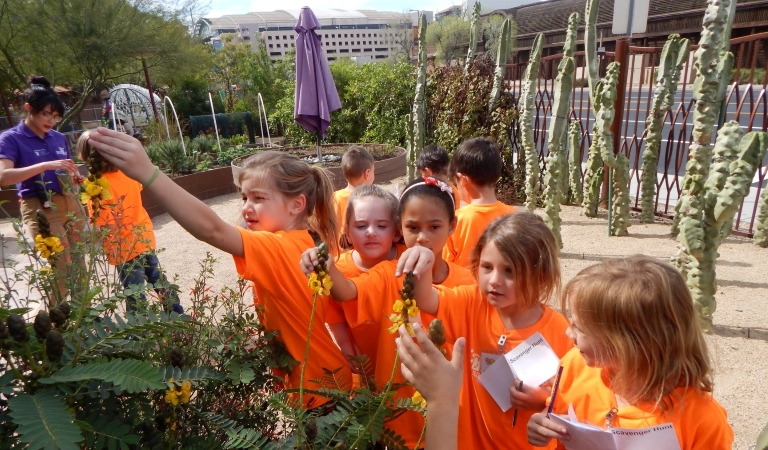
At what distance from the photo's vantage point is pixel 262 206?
190 centimetres

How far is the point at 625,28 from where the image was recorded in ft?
21.0

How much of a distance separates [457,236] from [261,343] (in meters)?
1.65

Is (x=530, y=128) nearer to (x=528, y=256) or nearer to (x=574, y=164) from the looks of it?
(x=574, y=164)

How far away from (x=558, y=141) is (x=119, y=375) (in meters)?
5.70

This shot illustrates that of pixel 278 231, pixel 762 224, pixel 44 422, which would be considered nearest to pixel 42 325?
pixel 44 422

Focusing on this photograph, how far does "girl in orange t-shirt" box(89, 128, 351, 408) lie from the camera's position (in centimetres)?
146

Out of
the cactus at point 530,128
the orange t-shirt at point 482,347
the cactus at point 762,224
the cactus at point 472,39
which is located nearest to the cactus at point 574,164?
the cactus at point 530,128

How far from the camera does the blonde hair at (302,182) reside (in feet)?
6.34

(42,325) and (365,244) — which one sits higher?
(42,325)

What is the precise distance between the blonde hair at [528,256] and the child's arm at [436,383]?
78 centimetres

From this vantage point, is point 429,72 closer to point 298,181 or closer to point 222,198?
point 222,198

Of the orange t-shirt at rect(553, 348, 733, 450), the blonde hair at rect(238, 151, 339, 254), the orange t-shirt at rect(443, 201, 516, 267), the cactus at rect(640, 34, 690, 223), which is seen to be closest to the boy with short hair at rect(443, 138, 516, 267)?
Answer: the orange t-shirt at rect(443, 201, 516, 267)

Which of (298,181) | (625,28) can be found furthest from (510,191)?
(298,181)

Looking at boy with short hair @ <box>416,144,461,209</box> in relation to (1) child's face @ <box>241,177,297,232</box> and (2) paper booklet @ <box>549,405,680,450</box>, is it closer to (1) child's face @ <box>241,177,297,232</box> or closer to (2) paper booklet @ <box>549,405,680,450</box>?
(1) child's face @ <box>241,177,297,232</box>
